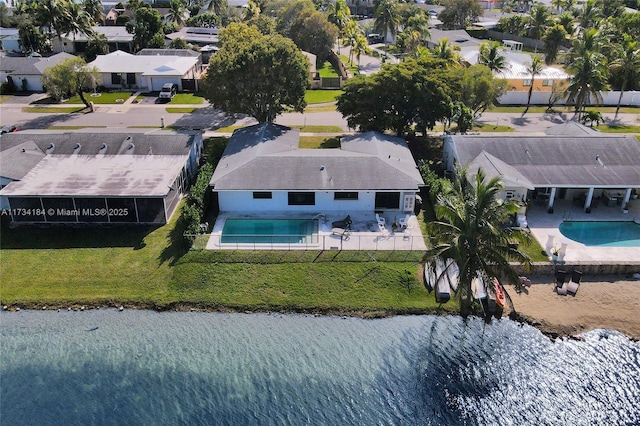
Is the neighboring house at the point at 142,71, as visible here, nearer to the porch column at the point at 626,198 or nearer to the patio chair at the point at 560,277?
the porch column at the point at 626,198

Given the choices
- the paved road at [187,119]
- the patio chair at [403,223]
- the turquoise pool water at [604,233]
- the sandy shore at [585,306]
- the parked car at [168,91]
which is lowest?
the sandy shore at [585,306]

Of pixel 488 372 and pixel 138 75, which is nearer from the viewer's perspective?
pixel 488 372

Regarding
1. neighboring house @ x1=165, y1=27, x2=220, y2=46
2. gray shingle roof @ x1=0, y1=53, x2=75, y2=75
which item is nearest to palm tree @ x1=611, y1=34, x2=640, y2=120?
neighboring house @ x1=165, y1=27, x2=220, y2=46

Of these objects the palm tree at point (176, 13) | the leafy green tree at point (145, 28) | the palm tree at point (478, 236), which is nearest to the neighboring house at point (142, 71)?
the leafy green tree at point (145, 28)

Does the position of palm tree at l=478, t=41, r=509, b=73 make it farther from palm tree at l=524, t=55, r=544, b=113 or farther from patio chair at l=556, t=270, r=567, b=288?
patio chair at l=556, t=270, r=567, b=288

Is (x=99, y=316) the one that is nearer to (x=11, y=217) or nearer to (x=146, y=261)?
(x=146, y=261)

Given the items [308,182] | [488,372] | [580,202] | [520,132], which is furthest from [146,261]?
[520,132]

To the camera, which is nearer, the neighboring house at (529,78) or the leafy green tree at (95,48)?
the neighboring house at (529,78)
